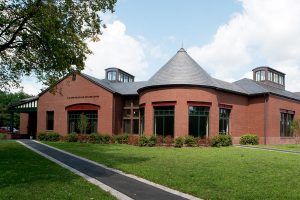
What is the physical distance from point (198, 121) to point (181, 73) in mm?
4614

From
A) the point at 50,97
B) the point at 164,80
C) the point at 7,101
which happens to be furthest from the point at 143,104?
the point at 7,101

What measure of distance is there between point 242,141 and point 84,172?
2501 cm

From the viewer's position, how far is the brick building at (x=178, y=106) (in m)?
32.2

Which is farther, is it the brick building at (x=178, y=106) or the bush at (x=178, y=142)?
the brick building at (x=178, y=106)

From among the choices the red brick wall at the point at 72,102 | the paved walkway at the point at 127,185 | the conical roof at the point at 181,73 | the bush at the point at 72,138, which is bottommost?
the bush at the point at 72,138

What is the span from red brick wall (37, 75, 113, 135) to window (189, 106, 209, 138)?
379 inches

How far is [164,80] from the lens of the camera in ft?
107

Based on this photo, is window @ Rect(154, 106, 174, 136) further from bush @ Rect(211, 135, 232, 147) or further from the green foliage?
the green foliage

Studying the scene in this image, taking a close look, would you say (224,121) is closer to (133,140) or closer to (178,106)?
(178,106)

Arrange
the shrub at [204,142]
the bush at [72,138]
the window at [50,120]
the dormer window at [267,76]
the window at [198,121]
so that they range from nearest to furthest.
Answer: the shrub at [204,142] → the window at [198,121] → the bush at [72,138] → the window at [50,120] → the dormer window at [267,76]

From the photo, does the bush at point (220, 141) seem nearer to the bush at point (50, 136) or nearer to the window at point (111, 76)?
the bush at point (50, 136)

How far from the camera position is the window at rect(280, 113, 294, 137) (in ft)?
134

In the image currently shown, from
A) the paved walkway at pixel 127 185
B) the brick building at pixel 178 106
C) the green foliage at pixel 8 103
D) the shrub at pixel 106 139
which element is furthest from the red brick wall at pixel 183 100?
the green foliage at pixel 8 103

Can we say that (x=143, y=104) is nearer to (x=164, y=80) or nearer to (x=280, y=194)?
(x=164, y=80)
